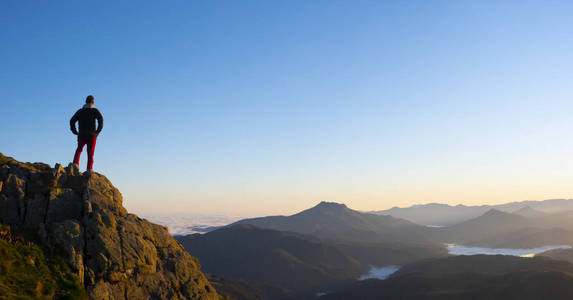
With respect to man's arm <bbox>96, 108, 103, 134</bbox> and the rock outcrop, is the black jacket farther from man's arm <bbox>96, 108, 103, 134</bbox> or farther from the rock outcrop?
the rock outcrop

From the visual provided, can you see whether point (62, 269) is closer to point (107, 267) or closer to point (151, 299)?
point (107, 267)

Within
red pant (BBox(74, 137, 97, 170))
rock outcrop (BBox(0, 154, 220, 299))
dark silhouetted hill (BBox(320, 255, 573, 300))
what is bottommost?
dark silhouetted hill (BBox(320, 255, 573, 300))

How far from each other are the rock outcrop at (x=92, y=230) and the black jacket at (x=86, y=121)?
217 centimetres

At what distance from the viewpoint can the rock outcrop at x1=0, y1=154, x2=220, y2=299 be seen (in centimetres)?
1517

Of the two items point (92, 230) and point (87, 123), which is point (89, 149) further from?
point (92, 230)

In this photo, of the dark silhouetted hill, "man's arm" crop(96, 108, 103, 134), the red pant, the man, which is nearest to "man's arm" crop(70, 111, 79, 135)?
the man

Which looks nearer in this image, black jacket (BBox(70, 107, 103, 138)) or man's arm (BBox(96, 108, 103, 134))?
black jacket (BBox(70, 107, 103, 138))

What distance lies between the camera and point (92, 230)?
54.2 ft

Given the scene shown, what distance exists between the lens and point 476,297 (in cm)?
11100

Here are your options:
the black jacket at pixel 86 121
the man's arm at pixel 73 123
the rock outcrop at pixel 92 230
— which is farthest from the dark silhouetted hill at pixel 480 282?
the man's arm at pixel 73 123

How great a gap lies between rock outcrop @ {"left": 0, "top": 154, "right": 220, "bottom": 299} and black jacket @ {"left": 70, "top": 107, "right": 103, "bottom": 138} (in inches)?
85.5

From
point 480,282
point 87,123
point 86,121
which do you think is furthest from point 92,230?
point 480,282

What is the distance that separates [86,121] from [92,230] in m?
5.94

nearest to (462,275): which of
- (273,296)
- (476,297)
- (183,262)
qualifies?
(476,297)
